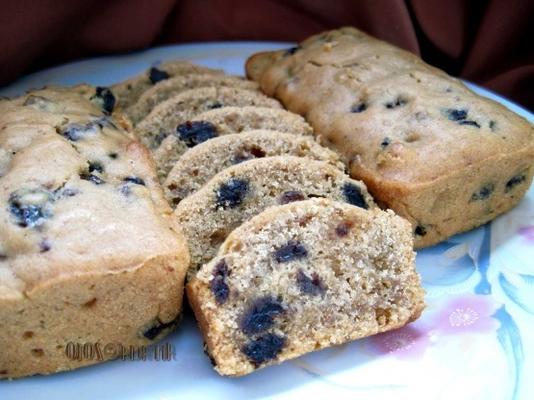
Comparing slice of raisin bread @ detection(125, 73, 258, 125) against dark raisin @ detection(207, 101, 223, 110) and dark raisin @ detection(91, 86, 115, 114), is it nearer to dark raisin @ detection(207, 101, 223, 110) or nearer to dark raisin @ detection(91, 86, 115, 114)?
dark raisin @ detection(91, 86, 115, 114)

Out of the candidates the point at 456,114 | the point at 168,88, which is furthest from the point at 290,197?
the point at 168,88

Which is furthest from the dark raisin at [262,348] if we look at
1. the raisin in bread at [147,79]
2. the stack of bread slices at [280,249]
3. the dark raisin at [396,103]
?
the raisin in bread at [147,79]

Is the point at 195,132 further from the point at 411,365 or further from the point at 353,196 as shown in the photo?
the point at 411,365

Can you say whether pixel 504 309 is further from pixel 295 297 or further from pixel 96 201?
pixel 96 201

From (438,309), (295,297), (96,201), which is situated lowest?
(438,309)

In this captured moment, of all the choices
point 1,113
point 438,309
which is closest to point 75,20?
point 1,113

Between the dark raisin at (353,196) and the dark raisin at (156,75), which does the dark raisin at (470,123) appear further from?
the dark raisin at (156,75)

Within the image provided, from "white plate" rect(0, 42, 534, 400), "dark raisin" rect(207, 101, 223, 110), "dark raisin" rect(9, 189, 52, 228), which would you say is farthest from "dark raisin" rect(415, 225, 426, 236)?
"dark raisin" rect(9, 189, 52, 228)
